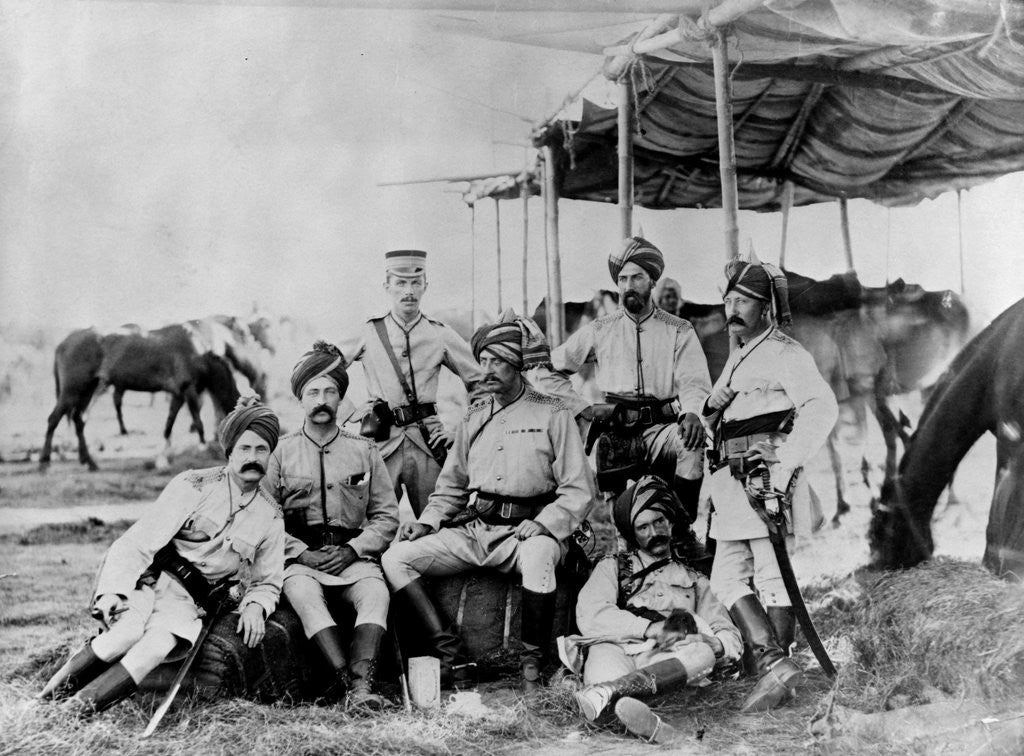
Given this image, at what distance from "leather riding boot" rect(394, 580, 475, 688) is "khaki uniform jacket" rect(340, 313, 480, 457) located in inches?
33.7

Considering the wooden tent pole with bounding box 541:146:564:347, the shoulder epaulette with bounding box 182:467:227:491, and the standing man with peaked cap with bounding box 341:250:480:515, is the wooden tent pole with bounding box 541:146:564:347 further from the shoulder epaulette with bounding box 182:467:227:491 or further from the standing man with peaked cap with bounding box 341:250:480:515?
the shoulder epaulette with bounding box 182:467:227:491

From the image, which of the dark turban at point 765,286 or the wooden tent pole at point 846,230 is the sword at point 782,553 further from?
the wooden tent pole at point 846,230

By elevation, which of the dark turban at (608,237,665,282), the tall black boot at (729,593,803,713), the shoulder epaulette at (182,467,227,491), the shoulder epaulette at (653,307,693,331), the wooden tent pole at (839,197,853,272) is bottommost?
the tall black boot at (729,593,803,713)

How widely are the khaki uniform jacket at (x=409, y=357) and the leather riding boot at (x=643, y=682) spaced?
1.58m

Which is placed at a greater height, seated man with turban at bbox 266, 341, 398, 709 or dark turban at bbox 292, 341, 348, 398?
dark turban at bbox 292, 341, 348, 398

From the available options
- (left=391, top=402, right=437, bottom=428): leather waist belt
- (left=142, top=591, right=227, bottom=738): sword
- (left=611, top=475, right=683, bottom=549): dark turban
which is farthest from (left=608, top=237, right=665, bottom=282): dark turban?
(left=142, top=591, right=227, bottom=738): sword

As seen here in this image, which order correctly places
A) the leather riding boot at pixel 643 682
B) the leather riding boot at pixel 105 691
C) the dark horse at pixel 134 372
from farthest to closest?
1. the dark horse at pixel 134 372
2. the leather riding boot at pixel 643 682
3. the leather riding boot at pixel 105 691

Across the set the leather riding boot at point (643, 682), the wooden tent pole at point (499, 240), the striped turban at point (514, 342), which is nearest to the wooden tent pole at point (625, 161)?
the wooden tent pole at point (499, 240)

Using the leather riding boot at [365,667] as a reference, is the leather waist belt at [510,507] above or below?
above

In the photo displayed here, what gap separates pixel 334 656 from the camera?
411 cm

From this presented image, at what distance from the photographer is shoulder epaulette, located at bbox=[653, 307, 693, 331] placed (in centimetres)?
499

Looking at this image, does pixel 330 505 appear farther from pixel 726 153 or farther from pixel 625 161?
pixel 726 153

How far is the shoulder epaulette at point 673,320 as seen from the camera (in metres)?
4.99

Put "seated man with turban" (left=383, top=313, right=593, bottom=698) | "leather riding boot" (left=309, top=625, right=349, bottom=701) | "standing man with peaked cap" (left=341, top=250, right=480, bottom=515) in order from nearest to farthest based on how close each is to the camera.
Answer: "leather riding boot" (left=309, top=625, right=349, bottom=701), "seated man with turban" (left=383, top=313, right=593, bottom=698), "standing man with peaked cap" (left=341, top=250, right=480, bottom=515)
